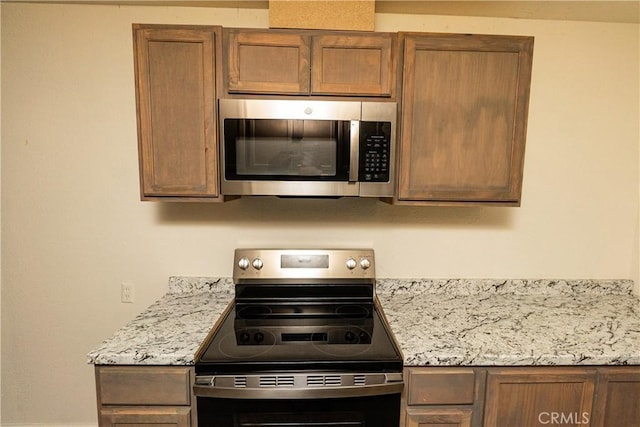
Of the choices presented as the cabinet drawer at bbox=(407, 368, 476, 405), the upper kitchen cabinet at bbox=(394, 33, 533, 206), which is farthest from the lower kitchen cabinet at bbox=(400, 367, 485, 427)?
the upper kitchen cabinet at bbox=(394, 33, 533, 206)

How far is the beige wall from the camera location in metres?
1.79

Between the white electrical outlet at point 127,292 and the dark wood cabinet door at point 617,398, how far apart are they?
213cm

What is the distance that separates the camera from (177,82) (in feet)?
4.76

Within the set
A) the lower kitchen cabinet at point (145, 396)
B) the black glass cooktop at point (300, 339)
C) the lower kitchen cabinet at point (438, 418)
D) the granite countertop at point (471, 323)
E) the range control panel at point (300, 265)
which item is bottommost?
the lower kitchen cabinet at point (438, 418)

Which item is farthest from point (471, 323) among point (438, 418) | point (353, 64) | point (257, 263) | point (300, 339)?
point (353, 64)

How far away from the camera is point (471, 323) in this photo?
5.04 ft

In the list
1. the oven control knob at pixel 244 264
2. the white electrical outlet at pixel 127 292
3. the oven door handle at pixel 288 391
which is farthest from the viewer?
the white electrical outlet at pixel 127 292

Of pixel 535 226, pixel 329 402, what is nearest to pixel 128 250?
pixel 329 402

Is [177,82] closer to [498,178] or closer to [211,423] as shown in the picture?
[211,423]

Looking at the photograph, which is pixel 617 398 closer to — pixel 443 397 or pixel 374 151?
pixel 443 397

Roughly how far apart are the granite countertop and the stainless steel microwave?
2.04 ft

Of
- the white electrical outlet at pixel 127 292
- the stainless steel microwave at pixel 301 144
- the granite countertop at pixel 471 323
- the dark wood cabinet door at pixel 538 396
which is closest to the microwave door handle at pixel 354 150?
the stainless steel microwave at pixel 301 144

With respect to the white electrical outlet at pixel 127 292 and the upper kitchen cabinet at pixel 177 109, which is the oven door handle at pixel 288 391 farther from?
the white electrical outlet at pixel 127 292

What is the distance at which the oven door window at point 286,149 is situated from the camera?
4.75ft
